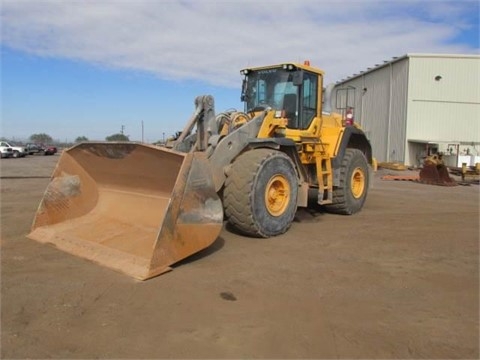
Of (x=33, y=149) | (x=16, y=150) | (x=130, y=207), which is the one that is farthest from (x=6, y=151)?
(x=130, y=207)

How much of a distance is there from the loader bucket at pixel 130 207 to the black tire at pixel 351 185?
165 inches

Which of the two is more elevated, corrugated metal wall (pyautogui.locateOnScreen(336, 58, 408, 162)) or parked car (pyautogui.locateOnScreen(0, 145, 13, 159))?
corrugated metal wall (pyautogui.locateOnScreen(336, 58, 408, 162))

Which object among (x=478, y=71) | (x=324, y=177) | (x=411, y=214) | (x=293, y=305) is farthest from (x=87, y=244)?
(x=478, y=71)

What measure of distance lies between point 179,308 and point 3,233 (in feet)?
13.1

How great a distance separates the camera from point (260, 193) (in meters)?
6.63

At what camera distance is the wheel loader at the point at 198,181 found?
5355 mm

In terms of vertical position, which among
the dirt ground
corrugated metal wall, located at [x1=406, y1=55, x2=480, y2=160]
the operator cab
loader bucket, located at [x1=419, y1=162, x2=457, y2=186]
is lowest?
the dirt ground

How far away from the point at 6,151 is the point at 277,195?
121ft

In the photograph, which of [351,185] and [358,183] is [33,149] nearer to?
[358,183]

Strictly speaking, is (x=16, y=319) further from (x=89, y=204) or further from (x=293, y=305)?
(x=89, y=204)

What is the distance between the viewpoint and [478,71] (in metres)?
28.3

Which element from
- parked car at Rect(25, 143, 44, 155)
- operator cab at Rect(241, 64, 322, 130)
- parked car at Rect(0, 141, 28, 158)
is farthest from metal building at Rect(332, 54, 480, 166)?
parked car at Rect(25, 143, 44, 155)

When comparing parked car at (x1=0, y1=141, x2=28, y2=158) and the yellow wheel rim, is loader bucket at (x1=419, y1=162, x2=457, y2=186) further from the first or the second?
parked car at (x1=0, y1=141, x2=28, y2=158)

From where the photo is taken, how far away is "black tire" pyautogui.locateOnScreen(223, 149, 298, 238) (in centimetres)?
646
